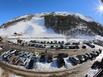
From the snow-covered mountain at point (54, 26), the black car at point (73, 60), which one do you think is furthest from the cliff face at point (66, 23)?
the black car at point (73, 60)

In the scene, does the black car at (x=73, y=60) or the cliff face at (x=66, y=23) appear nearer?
the black car at (x=73, y=60)

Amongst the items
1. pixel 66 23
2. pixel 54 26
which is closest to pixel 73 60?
pixel 54 26

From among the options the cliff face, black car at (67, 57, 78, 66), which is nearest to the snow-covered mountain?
the cliff face

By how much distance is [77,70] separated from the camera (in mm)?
56938

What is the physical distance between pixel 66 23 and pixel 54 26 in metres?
9.64

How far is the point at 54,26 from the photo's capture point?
15775 cm

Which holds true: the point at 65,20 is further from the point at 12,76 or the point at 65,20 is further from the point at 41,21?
the point at 12,76

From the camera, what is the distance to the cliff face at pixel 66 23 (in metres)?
152

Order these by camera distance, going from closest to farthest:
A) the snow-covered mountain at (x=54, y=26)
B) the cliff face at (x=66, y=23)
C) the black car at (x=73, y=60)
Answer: the black car at (x=73, y=60) → the snow-covered mountain at (x=54, y=26) → the cliff face at (x=66, y=23)

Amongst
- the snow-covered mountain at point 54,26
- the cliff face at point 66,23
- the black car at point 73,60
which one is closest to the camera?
the black car at point 73,60

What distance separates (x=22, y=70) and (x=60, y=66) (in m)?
11.1

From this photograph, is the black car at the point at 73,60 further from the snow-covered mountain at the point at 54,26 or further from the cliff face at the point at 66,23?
the cliff face at the point at 66,23

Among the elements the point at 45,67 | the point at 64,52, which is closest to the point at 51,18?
the point at 64,52

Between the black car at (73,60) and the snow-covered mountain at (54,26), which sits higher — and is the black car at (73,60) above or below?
below
